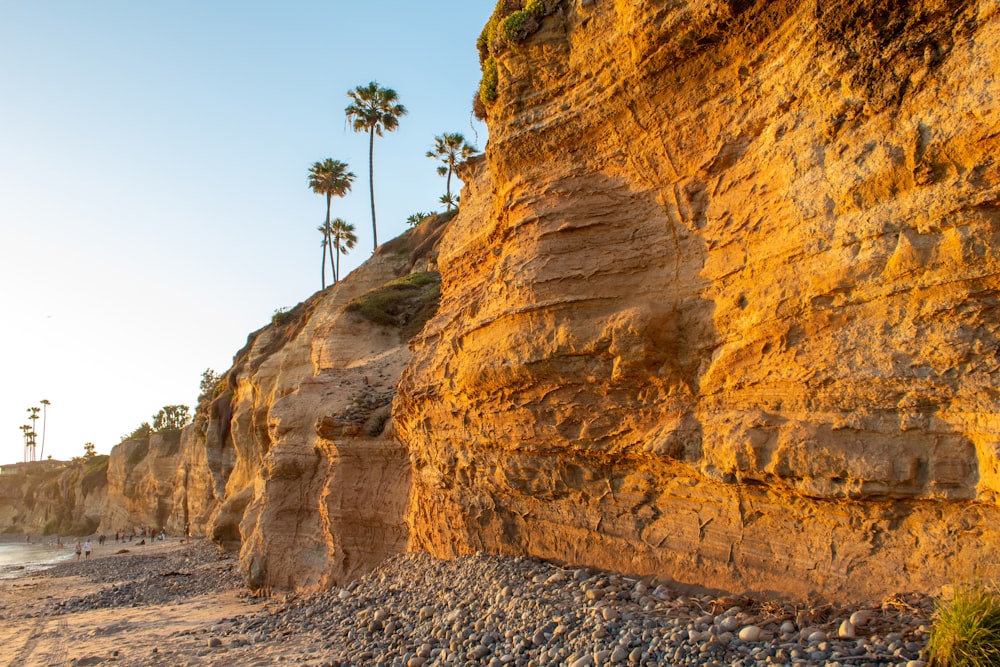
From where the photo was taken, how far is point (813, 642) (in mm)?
5523

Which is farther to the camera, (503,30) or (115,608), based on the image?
(115,608)

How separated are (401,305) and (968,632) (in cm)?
1934

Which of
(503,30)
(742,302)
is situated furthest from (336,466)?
(742,302)

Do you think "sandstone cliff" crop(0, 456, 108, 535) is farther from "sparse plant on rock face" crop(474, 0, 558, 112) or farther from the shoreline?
"sparse plant on rock face" crop(474, 0, 558, 112)

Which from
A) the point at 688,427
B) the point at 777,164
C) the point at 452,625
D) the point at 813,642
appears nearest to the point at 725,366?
the point at 688,427

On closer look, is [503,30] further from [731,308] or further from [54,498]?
[54,498]

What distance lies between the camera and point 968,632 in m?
4.61

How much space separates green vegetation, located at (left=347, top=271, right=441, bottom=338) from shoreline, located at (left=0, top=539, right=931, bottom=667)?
29.7ft

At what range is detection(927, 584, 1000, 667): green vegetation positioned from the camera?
4.55 metres

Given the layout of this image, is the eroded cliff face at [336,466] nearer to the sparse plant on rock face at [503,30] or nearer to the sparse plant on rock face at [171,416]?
the sparse plant on rock face at [503,30]

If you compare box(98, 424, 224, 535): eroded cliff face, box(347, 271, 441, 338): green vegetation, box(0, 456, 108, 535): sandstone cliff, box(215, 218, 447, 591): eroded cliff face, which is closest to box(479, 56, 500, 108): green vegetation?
box(215, 218, 447, 591): eroded cliff face

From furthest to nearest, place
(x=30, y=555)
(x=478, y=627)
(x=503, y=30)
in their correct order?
(x=30, y=555)
(x=503, y=30)
(x=478, y=627)

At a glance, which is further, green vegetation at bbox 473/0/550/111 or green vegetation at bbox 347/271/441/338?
green vegetation at bbox 347/271/441/338

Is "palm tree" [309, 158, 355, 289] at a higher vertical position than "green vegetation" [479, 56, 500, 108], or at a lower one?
higher
